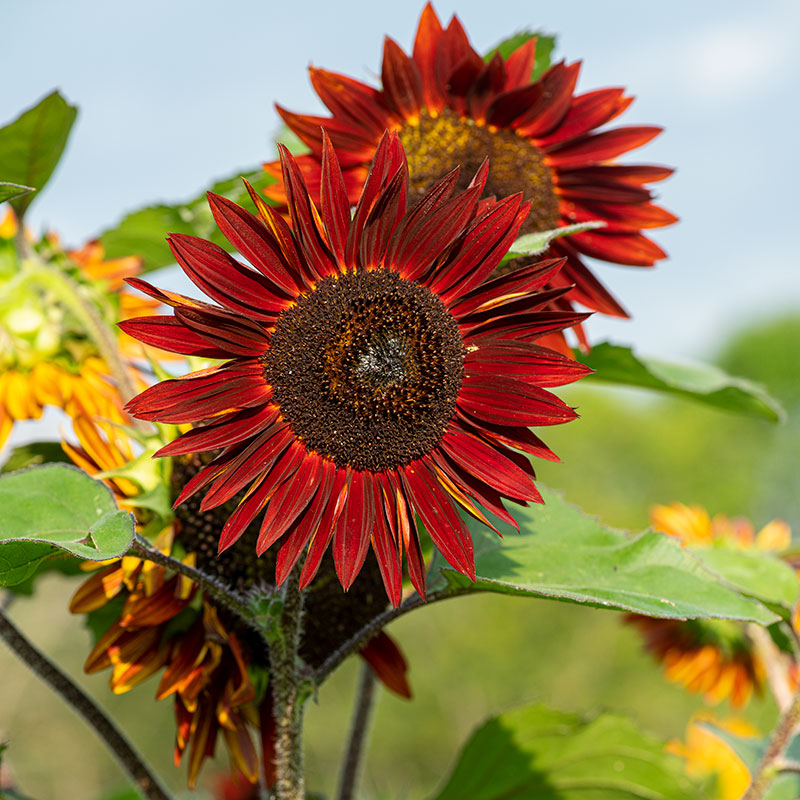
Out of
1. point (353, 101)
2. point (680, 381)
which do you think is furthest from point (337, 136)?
point (680, 381)

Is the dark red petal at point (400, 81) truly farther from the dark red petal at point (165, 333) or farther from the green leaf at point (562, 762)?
the green leaf at point (562, 762)

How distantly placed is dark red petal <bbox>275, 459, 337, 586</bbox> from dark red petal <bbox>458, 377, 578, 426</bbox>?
0.10 m

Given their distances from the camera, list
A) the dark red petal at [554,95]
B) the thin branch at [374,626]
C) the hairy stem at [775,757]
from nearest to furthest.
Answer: the thin branch at [374,626], the dark red petal at [554,95], the hairy stem at [775,757]

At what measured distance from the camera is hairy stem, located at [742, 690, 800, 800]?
87 centimetres

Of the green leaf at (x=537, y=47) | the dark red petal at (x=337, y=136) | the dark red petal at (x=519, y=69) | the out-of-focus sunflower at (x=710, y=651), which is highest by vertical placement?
the green leaf at (x=537, y=47)

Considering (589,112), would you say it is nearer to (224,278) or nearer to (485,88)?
(485,88)

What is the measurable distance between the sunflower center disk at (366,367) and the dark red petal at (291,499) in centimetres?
1

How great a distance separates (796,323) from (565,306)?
804 inches

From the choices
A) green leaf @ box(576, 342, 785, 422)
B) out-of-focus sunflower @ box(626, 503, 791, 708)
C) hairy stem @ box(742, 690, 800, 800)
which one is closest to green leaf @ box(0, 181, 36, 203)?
green leaf @ box(576, 342, 785, 422)

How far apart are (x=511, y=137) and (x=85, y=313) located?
48 cm

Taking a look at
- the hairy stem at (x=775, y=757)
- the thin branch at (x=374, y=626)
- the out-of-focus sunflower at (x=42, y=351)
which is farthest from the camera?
the out-of-focus sunflower at (x=42, y=351)

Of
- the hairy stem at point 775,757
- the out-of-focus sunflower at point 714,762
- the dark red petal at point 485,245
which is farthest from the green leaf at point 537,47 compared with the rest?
the out-of-focus sunflower at point 714,762

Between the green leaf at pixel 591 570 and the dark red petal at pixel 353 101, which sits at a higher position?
the dark red petal at pixel 353 101

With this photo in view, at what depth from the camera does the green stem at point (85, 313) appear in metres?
0.91
